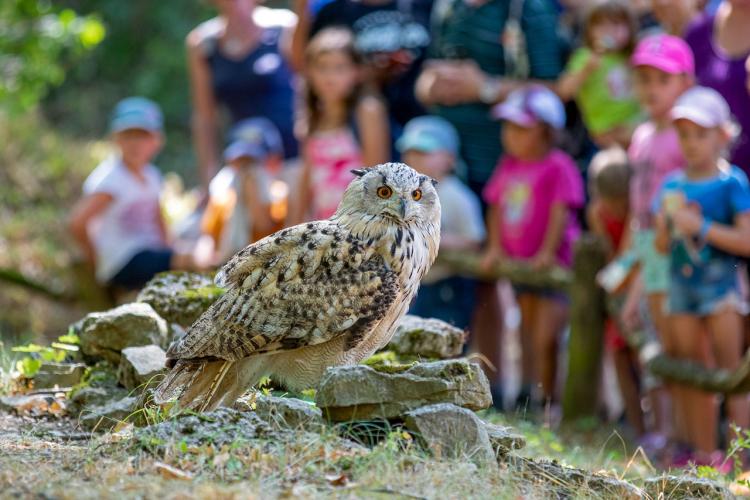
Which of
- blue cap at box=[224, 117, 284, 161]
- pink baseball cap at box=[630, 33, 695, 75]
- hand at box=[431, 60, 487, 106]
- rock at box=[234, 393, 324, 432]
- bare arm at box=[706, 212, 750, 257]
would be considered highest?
pink baseball cap at box=[630, 33, 695, 75]

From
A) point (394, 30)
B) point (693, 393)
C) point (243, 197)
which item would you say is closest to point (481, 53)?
point (394, 30)

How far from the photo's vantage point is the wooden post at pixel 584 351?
8.23m

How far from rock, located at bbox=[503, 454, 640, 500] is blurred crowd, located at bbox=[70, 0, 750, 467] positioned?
237 centimetres

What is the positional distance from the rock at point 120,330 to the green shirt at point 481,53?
3.35m

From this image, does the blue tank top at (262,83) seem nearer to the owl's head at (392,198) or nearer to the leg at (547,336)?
the leg at (547,336)

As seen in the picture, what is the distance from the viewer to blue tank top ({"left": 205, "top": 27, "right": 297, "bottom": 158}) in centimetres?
966

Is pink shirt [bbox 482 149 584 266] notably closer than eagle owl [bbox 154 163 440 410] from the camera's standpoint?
No

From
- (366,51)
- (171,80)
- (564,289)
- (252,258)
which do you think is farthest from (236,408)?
(171,80)

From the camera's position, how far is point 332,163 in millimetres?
8688

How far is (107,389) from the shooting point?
19.2 ft

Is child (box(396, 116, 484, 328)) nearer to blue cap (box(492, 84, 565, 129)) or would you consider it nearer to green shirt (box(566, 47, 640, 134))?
blue cap (box(492, 84, 565, 129))

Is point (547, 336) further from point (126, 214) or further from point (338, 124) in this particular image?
point (126, 214)

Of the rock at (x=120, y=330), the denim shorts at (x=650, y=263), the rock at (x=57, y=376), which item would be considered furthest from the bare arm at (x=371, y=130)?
the rock at (x=57, y=376)

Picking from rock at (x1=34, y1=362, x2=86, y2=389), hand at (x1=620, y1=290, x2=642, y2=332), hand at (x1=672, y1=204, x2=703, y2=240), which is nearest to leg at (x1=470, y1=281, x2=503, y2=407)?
hand at (x1=620, y1=290, x2=642, y2=332)
